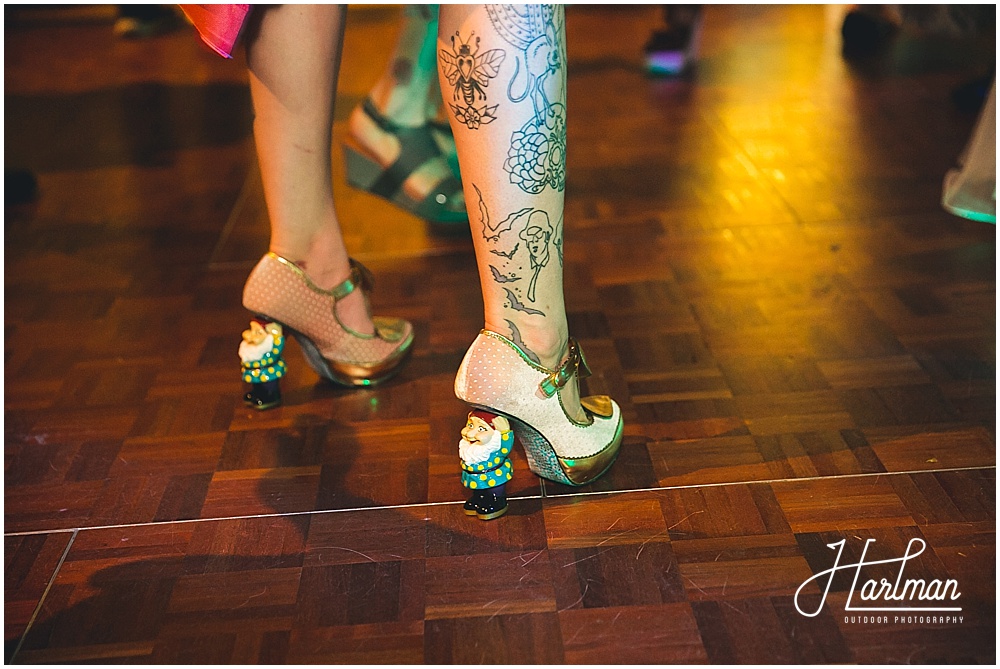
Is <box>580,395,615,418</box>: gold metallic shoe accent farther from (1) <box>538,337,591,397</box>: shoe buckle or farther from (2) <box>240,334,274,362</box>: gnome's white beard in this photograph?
(2) <box>240,334,274,362</box>: gnome's white beard

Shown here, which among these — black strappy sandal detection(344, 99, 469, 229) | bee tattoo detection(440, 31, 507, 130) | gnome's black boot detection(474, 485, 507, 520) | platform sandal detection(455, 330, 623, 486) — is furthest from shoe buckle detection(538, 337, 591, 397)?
black strappy sandal detection(344, 99, 469, 229)

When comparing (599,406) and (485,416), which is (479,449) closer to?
(485,416)

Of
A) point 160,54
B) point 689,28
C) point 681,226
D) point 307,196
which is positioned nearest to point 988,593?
point 307,196

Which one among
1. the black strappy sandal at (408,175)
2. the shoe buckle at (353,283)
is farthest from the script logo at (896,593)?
the black strappy sandal at (408,175)

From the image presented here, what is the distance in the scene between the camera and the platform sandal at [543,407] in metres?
0.85

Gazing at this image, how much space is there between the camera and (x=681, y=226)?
5.15 feet

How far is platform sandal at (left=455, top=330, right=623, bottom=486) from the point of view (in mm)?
845

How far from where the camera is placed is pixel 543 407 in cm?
88

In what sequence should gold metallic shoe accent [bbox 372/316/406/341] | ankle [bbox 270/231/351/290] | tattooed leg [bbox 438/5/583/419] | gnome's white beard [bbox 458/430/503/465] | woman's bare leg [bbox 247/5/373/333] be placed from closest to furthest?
1. tattooed leg [bbox 438/5/583/419]
2. gnome's white beard [bbox 458/430/503/465]
3. woman's bare leg [bbox 247/5/373/333]
4. ankle [bbox 270/231/351/290]
5. gold metallic shoe accent [bbox 372/316/406/341]

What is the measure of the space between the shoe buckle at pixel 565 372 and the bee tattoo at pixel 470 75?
23 centimetres

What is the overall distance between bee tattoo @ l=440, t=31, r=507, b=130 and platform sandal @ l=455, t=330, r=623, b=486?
0.63ft

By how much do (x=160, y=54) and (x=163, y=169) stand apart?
1135 millimetres

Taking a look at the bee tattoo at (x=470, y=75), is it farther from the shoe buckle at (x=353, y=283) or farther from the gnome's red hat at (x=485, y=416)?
the shoe buckle at (x=353, y=283)

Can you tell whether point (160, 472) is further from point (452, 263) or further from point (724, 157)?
point (724, 157)
